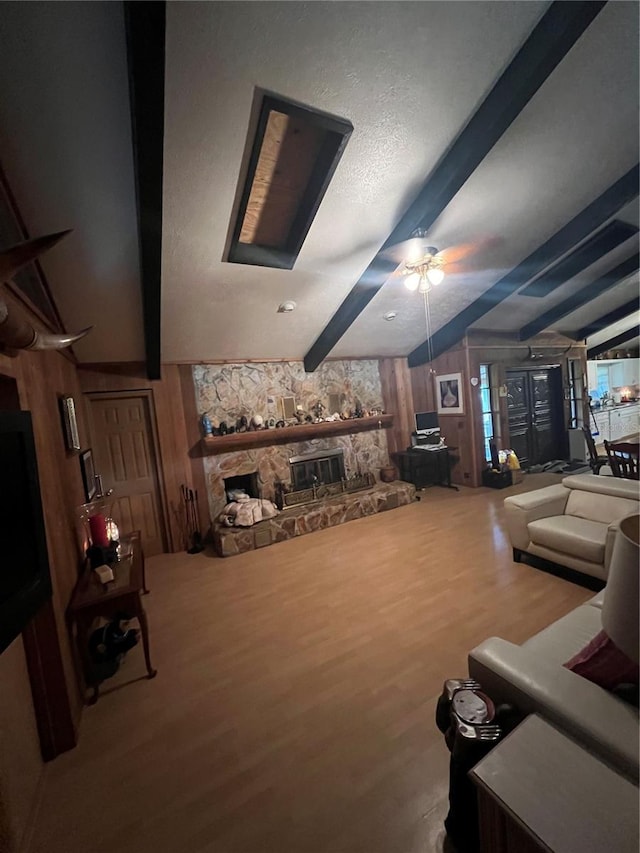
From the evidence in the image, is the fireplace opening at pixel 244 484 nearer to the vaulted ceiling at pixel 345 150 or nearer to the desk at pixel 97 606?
the vaulted ceiling at pixel 345 150

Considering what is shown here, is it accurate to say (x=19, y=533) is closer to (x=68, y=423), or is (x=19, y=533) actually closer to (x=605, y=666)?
(x=68, y=423)

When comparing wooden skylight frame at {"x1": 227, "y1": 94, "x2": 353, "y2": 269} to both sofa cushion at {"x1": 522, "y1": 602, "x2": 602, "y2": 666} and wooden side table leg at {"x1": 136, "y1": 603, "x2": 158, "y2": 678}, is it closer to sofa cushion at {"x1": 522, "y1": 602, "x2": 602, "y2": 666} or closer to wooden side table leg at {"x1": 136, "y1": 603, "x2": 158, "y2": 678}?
wooden side table leg at {"x1": 136, "y1": 603, "x2": 158, "y2": 678}

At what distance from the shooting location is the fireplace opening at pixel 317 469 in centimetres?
494

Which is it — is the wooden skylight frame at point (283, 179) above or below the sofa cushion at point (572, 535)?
above

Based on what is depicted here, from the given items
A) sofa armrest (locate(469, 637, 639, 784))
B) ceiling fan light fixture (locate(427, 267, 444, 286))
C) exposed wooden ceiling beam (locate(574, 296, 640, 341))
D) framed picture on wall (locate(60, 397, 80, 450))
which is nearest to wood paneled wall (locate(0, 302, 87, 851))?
framed picture on wall (locate(60, 397, 80, 450))

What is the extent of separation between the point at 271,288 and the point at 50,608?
286 centimetres

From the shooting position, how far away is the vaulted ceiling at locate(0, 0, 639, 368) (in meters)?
1.44

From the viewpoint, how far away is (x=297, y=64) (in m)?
1.61

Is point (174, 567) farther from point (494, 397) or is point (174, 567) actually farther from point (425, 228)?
A: point (494, 397)

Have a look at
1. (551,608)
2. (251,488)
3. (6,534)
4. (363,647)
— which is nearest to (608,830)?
(363,647)

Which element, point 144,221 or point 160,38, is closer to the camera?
point 160,38

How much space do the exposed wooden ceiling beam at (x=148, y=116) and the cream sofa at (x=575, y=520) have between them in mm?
3502

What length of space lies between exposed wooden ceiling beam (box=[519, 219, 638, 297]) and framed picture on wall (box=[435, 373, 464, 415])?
1.52 metres

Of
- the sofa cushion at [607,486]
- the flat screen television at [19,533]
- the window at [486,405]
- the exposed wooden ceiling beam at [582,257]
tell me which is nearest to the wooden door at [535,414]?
the window at [486,405]
